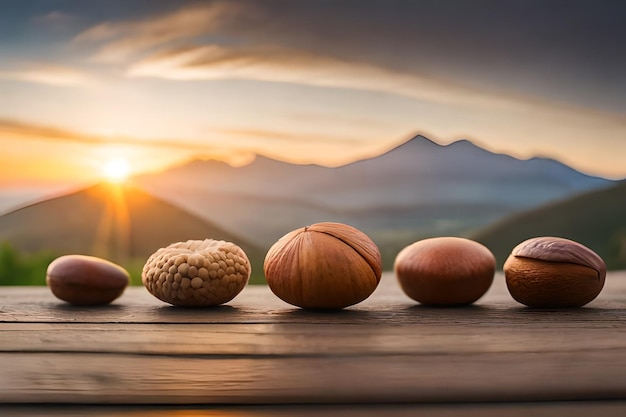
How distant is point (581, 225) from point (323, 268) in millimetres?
2070

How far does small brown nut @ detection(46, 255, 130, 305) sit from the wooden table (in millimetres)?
123

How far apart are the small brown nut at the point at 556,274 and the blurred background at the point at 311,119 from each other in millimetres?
1535

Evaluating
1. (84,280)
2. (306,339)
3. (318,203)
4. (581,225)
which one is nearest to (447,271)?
(306,339)

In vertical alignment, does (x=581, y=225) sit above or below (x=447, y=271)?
above

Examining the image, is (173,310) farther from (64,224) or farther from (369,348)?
(64,224)

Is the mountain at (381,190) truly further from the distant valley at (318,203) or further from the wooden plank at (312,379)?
the wooden plank at (312,379)

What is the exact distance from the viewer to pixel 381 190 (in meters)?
2.62

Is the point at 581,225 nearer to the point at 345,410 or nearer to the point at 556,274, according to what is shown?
the point at 556,274

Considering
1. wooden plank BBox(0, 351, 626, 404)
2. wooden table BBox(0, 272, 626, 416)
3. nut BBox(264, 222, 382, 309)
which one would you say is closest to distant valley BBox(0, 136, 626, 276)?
nut BBox(264, 222, 382, 309)

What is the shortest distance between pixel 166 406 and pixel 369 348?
0.21m

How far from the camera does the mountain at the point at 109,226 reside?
251cm

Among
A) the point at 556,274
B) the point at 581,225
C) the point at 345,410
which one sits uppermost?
the point at 581,225

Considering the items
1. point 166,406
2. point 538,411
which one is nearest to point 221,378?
point 166,406

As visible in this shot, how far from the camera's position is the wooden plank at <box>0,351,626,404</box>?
573 millimetres
